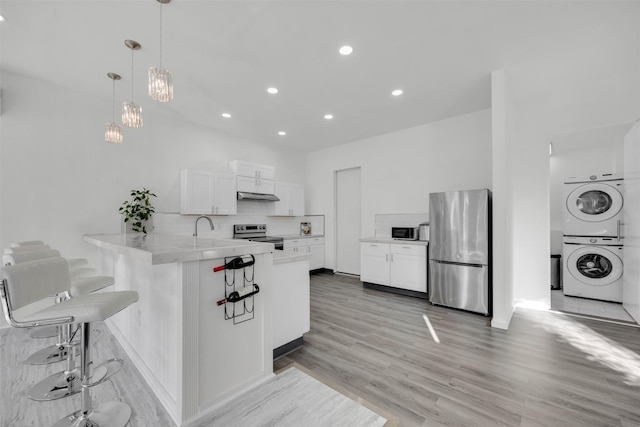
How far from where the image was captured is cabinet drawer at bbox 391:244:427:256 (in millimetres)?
4141

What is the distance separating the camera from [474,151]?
164 inches

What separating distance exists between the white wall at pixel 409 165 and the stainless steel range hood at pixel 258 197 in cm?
140

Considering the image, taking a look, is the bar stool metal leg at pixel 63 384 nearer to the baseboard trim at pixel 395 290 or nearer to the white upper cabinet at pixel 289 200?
the baseboard trim at pixel 395 290

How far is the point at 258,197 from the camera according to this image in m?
5.10

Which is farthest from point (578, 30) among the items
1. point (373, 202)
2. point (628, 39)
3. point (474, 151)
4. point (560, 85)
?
point (373, 202)

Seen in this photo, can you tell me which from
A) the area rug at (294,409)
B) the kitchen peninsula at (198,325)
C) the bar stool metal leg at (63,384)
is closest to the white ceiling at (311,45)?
the kitchen peninsula at (198,325)

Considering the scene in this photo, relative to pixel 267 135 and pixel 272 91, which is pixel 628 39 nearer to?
pixel 272 91

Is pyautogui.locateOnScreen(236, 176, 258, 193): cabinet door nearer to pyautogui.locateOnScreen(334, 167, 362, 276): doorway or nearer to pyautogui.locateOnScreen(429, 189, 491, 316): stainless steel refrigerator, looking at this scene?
pyautogui.locateOnScreen(334, 167, 362, 276): doorway

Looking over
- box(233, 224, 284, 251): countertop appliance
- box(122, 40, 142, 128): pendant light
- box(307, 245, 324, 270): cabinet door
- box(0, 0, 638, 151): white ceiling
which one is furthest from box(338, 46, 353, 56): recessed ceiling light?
box(307, 245, 324, 270): cabinet door

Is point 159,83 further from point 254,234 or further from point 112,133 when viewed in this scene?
point 254,234

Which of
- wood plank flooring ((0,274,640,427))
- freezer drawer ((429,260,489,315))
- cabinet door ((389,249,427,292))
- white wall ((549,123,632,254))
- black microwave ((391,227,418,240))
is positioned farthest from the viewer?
black microwave ((391,227,418,240))

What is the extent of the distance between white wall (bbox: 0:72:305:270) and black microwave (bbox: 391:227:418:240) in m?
3.84

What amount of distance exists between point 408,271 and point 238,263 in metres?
3.26

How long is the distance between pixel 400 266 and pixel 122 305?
12.4 ft
